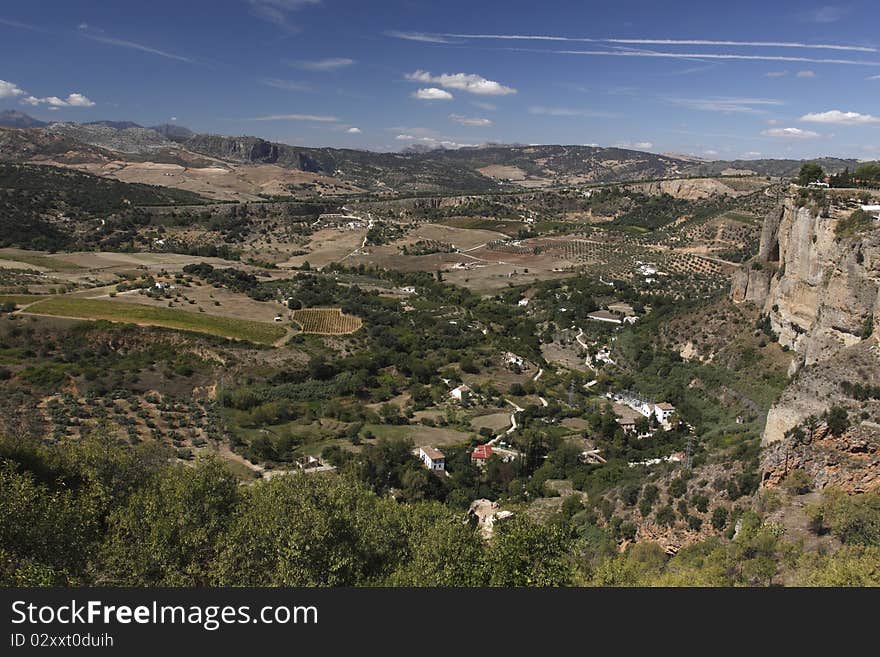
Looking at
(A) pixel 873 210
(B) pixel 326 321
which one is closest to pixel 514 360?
(B) pixel 326 321

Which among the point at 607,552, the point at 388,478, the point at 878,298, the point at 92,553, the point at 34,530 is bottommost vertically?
the point at 388,478

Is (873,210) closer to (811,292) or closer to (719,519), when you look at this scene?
(811,292)

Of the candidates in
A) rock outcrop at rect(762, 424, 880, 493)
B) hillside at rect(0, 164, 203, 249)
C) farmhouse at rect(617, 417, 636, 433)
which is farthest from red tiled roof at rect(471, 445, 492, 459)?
hillside at rect(0, 164, 203, 249)

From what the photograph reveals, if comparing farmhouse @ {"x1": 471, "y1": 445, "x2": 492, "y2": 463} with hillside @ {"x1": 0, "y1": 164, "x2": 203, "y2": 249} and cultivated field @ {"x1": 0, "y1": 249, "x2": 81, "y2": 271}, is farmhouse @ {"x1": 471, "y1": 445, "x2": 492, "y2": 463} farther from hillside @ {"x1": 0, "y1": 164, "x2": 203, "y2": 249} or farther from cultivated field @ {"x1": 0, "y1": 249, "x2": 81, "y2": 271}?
hillside @ {"x1": 0, "y1": 164, "x2": 203, "y2": 249}

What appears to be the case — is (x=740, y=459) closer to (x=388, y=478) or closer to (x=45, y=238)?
(x=388, y=478)

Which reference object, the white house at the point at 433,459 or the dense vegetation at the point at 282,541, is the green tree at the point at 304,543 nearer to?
the dense vegetation at the point at 282,541

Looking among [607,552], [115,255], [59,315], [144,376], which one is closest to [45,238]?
[115,255]

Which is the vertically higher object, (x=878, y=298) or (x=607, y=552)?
(x=878, y=298)
